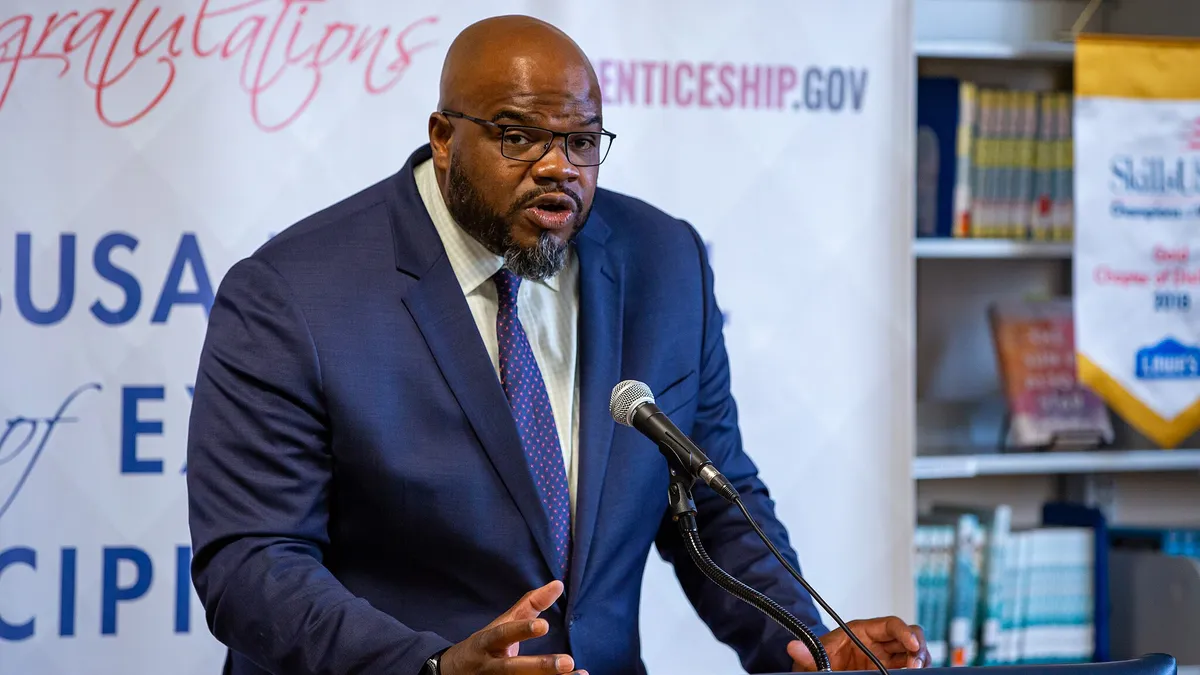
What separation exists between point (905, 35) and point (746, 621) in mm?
1673

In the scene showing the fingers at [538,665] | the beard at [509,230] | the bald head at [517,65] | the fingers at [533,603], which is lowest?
the fingers at [538,665]

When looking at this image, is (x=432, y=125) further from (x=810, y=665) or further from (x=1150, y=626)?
(x=1150, y=626)

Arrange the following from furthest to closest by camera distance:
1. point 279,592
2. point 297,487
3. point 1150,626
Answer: point 1150,626
point 297,487
point 279,592

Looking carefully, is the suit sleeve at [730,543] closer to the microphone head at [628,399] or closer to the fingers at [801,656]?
the fingers at [801,656]

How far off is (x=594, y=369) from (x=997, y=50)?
1.90 m

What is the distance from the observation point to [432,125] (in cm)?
186

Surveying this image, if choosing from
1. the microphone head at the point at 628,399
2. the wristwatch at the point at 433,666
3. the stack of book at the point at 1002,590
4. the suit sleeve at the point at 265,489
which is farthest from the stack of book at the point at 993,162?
the wristwatch at the point at 433,666

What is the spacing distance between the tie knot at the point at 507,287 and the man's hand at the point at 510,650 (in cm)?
58

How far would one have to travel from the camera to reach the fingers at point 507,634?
1268 mm

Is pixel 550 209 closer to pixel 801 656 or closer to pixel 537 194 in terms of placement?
pixel 537 194

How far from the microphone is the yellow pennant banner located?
210 centimetres

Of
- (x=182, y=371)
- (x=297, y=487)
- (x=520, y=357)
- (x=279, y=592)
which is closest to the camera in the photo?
(x=279, y=592)

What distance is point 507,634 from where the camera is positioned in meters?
1.29

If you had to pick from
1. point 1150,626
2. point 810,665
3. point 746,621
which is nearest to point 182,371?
point 746,621
